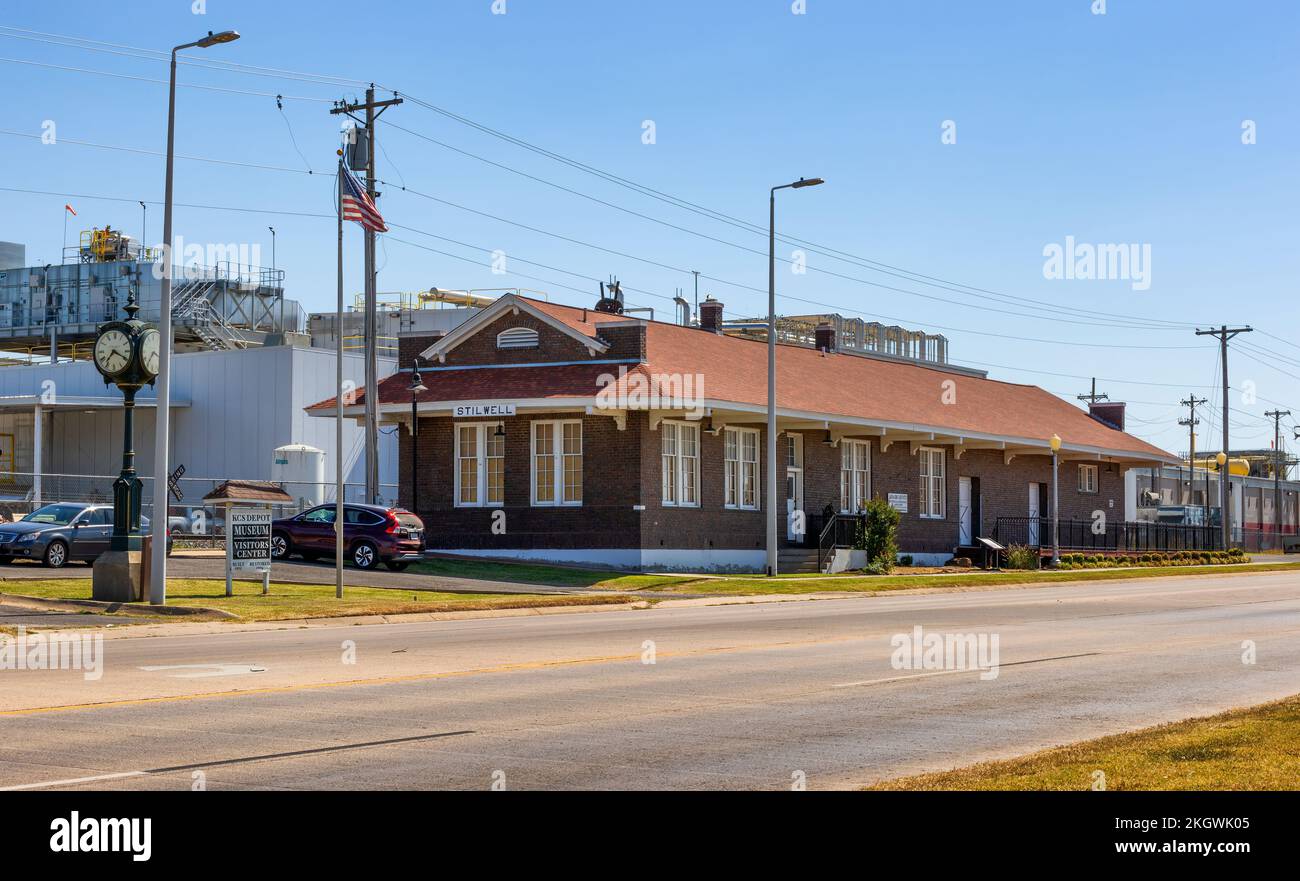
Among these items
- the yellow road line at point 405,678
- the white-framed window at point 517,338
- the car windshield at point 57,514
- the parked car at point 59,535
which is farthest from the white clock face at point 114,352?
the white-framed window at point 517,338

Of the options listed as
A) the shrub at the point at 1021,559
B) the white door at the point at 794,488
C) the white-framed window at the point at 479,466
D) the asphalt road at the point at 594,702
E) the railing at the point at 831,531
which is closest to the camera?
the asphalt road at the point at 594,702

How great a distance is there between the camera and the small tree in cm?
4481

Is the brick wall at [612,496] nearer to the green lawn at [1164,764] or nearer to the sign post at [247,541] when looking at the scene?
the sign post at [247,541]

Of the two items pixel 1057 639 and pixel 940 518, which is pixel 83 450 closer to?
pixel 940 518

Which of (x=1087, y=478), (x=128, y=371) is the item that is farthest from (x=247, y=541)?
(x=1087, y=478)

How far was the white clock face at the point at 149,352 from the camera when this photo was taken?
25.9 m

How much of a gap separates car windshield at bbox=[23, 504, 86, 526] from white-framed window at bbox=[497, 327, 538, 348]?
12.6 metres

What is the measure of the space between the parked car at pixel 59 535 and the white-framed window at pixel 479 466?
9.88m

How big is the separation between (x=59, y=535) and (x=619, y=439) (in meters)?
13.9

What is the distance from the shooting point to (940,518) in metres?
51.7

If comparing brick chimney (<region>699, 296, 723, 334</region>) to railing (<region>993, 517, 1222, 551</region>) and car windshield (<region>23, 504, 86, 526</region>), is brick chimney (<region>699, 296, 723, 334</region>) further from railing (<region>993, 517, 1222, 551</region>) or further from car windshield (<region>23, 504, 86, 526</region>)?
car windshield (<region>23, 504, 86, 526</region>)

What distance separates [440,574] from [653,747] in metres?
25.7

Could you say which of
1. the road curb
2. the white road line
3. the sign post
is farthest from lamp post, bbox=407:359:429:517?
the white road line
